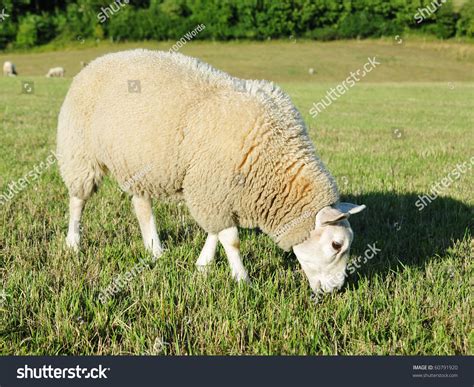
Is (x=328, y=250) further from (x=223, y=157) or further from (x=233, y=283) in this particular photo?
(x=223, y=157)

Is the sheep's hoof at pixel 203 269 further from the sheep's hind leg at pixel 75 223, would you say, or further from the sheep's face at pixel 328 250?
the sheep's hind leg at pixel 75 223

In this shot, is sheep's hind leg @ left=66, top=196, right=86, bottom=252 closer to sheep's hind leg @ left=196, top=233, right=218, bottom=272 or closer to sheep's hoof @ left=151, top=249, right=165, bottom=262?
sheep's hoof @ left=151, top=249, right=165, bottom=262

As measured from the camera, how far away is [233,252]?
4.17m

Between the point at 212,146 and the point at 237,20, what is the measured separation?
65.8 meters

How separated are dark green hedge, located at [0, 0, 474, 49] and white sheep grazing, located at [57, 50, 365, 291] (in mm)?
56968

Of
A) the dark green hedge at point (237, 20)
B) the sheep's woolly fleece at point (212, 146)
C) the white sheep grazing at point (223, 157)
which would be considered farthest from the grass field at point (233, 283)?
the dark green hedge at point (237, 20)

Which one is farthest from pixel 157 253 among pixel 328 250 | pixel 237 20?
pixel 237 20

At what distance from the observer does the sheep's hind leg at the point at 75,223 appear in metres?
4.84

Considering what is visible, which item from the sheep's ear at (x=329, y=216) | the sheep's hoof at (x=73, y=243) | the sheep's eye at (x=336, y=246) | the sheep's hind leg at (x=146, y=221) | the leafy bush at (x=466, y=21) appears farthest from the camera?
the leafy bush at (x=466, y=21)

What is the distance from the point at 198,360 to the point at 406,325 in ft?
4.45

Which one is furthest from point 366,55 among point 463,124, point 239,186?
point 239,186

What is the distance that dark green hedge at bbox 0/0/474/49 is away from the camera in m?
58.9

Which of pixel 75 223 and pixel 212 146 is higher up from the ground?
pixel 212 146

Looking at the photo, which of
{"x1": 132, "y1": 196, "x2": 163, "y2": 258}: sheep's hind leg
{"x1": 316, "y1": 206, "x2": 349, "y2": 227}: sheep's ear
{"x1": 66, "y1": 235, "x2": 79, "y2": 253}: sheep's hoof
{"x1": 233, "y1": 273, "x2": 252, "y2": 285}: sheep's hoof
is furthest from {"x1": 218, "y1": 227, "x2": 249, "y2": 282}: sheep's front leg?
{"x1": 66, "y1": 235, "x2": 79, "y2": 253}: sheep's hoof
